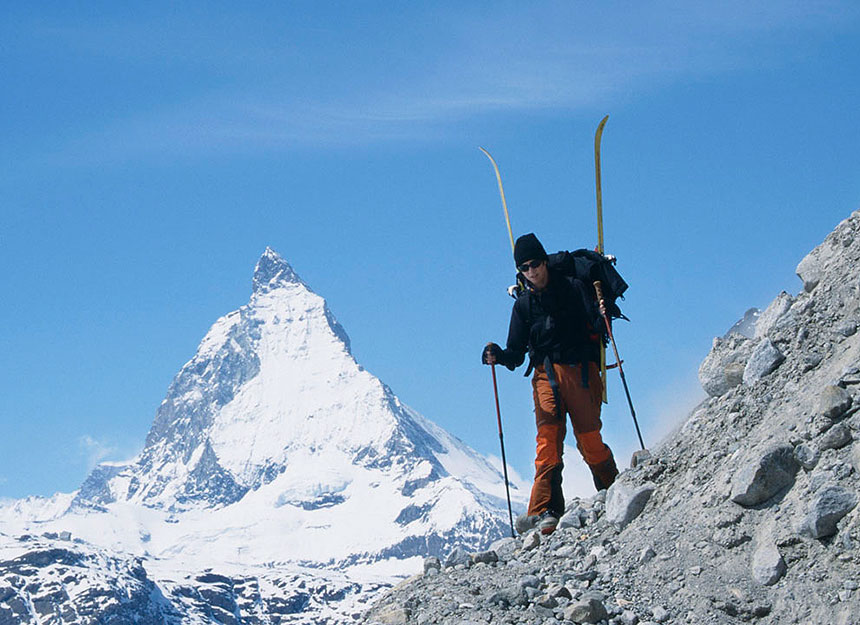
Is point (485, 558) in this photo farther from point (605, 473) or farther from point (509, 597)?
point (605, 473)

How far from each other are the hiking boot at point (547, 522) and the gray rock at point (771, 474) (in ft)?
9.76

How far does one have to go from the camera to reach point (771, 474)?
941 cm

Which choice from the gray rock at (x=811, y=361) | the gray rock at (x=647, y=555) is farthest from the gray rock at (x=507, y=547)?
the gray rock at (x=811, y=361)

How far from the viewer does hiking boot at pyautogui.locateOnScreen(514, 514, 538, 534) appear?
1275 centimetres

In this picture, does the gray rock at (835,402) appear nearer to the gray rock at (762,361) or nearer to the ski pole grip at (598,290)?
the gray rock at (762,361)

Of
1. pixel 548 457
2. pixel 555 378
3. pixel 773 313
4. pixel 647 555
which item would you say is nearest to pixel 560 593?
pixel 647 555

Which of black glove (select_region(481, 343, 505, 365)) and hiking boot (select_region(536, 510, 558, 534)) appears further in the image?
black glove (select_region(481, 343, 505, 365))

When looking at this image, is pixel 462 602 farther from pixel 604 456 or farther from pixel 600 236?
pixel 600 236

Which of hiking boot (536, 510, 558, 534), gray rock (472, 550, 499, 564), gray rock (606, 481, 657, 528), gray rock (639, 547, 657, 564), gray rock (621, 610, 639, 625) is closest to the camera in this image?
gray rock (621, 610, 639, 625)

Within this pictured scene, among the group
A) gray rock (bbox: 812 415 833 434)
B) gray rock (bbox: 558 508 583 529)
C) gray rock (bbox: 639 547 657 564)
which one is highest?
gray rock (bbox: 558 508 583 529)

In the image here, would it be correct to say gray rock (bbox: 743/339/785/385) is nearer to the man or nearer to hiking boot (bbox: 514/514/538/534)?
the man

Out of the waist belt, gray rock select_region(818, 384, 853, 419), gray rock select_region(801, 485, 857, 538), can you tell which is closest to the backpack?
the waist belt

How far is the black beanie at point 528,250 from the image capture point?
42.8ft

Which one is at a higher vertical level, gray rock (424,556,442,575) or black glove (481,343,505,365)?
black glove (481,343,505,365)
